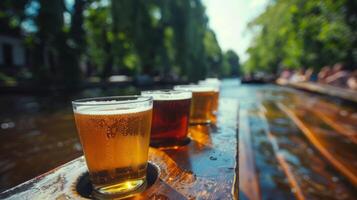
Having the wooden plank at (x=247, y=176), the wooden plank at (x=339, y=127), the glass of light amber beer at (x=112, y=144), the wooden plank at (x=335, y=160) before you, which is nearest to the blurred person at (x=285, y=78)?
the wooden plank at (x=339, y=127)

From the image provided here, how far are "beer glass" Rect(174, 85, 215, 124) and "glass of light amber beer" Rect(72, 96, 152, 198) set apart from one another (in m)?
0.67

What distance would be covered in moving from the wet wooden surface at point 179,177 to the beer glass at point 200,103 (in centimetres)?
35

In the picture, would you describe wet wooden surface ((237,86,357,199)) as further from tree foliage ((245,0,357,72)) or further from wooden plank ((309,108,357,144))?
tree foliage ((245,0,357,72))

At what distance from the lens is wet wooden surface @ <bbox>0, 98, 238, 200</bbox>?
54 cm

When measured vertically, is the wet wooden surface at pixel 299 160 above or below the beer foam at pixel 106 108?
below

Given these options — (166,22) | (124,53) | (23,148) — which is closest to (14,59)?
(124,53)

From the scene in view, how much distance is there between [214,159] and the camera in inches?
29.6

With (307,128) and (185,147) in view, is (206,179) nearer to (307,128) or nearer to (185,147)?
(185,147)

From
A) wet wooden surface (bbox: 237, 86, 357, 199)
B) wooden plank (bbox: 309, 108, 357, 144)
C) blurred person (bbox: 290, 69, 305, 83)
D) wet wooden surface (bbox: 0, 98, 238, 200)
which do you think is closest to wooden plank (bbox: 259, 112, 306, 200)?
wet wooden surface (bbox: 237, 86, 357, 199)

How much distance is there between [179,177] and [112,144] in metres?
0.17

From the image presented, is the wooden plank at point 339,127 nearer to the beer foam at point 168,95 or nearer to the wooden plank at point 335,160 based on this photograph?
the wooden plank at point 335,160

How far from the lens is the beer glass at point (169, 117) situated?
901 mm

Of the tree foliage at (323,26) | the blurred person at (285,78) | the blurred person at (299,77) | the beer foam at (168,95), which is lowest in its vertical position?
the blurred person at (285,78)

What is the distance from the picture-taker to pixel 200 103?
4.13 feet
